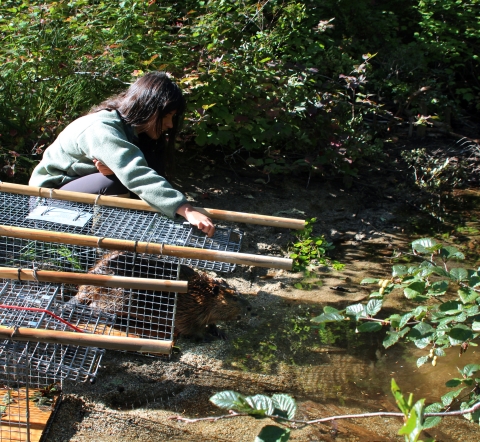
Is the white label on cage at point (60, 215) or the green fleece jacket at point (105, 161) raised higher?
the green fleece jacket at point (105, 161)

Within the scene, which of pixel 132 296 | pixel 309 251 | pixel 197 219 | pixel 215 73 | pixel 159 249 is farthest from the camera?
pixel 215 73

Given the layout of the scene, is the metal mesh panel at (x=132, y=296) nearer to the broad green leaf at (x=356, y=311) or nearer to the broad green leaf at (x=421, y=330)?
the broad green leaf at (x=356, y=311)

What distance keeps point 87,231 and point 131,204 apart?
0.27 m

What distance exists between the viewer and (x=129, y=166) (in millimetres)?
3234

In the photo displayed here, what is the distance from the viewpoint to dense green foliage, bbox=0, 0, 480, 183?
493cm

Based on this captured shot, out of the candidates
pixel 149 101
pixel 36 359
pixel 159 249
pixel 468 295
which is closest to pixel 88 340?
pixel 159 249

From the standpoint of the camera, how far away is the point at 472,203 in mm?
6082

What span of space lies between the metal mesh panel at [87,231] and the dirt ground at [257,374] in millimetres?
682

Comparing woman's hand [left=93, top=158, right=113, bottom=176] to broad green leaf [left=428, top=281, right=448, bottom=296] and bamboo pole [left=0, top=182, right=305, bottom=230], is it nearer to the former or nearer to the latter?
bamboo pole [left=0, top=182, right=305, bottom=230]

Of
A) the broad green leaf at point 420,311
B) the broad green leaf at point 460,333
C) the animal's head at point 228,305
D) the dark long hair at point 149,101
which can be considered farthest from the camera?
the animal's head at point 228,305

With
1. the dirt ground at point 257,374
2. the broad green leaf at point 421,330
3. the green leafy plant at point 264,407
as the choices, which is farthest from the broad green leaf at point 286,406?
the dirt ground at point 257,374

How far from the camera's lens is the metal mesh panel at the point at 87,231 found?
316 cm

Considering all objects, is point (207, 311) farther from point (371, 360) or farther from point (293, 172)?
point (293, 172)

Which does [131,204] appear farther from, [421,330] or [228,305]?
[421,330]
